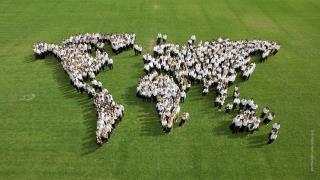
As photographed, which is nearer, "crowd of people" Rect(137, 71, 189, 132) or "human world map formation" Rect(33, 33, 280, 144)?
"crowd of people" Rect(137, 71, 189, 132)

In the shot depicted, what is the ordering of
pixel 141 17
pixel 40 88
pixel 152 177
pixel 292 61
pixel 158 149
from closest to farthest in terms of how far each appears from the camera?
pixel 152 177 < pixel 158 149 < pixel 40 88 < pixel 292 61 < pixel 141 17

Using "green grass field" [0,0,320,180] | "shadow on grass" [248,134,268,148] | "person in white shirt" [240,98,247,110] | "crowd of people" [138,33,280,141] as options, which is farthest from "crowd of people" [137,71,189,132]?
"shadow on grass" [248,134,268,148]

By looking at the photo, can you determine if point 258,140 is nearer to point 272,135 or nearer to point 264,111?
point 272,135

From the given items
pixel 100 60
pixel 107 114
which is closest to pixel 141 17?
pixel 100 60

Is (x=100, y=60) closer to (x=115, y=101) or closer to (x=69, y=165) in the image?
(x=115, y=101)

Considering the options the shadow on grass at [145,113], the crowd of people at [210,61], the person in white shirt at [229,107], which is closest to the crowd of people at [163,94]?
the shadow on grass at [145,113]

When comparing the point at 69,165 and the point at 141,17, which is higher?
the point at 141,17

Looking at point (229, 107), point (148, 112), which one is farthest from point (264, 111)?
point (148, 112)

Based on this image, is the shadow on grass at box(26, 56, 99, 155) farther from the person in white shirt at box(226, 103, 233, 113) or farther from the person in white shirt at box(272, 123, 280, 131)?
the person in white shirt at box(272, 123, 280, 131)
